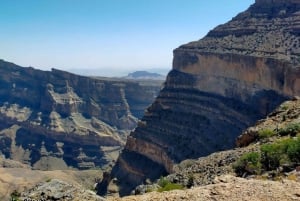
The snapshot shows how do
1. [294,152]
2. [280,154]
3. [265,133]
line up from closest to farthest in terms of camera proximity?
[294,152] → [280,154] → [265,133]

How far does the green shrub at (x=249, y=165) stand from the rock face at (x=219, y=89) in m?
38.4

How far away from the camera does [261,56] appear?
238 feet

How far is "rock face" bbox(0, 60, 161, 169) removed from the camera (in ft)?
451

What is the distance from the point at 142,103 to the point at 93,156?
44633 millimetres

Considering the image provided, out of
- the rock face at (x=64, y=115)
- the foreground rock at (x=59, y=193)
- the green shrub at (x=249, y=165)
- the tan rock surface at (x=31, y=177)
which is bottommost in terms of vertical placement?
the tan rock surface at (x=31, y=177)

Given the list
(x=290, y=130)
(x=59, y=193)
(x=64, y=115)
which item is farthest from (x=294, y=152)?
(x=64, y=115)

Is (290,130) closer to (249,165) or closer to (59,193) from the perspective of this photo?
(249,165)

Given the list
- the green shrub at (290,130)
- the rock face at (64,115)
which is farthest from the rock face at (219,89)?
the rock face at (64,115)

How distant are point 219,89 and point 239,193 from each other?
66226 mm

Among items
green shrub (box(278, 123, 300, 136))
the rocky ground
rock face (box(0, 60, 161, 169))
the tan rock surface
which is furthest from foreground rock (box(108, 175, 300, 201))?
rock face (box(0, 60, 161, 169))

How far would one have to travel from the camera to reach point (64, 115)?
15612cm

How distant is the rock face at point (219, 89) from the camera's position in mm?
68250

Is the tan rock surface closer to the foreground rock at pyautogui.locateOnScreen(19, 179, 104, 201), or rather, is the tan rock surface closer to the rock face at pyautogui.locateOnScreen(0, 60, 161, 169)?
the rock face at pyautogui.locateOnScreen(0, 60, 161, 169)

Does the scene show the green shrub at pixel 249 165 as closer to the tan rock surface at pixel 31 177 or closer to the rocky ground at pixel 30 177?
the rocky ground at pixel 30 177
